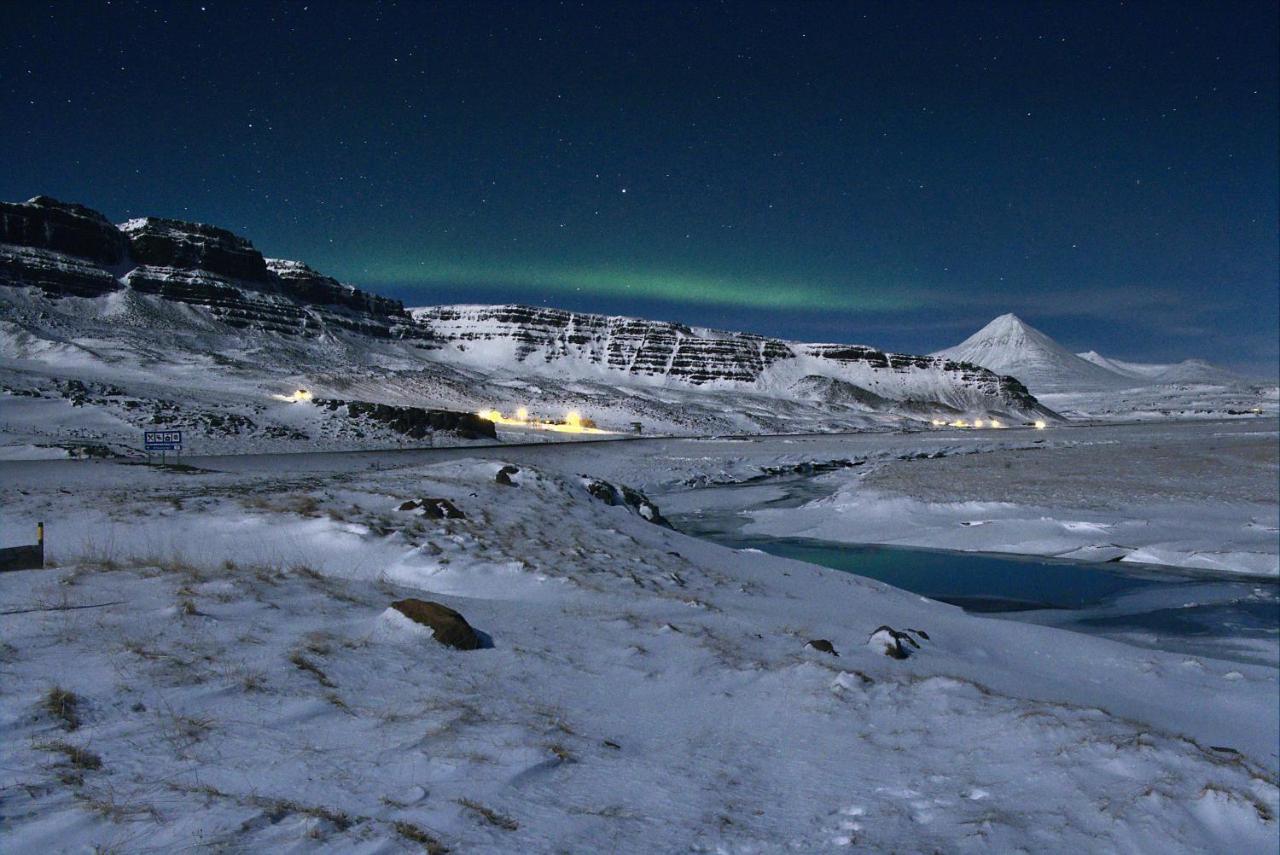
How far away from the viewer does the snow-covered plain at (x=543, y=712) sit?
13.2 feet

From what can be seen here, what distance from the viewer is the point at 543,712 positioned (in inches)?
233

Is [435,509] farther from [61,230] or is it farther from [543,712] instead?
[61,230]

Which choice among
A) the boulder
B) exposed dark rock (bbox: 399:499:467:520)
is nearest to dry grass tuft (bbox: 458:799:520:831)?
the boulder

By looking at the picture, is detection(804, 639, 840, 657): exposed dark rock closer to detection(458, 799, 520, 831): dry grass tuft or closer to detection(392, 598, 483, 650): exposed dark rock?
detection(392, 598, 483, 650): exposed dark rock

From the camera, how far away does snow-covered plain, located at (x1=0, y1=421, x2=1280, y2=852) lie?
4.03m

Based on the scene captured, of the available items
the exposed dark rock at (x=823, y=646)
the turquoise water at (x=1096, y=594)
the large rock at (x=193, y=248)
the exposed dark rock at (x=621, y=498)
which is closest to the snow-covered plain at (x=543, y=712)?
the exposed dark rock at (x=823, y=646)

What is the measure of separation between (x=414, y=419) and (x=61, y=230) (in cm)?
15985

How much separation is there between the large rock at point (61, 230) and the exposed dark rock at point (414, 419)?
15073 centimetres

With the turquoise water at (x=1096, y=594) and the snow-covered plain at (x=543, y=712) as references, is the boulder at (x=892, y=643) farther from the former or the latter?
the turquoise water at (x=1096, y=594)

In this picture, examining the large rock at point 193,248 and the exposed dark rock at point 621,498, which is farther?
the large rock at point 193,248

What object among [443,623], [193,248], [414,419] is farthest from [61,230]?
[443,623]

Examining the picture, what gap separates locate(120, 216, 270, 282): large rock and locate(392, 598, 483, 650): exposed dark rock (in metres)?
205

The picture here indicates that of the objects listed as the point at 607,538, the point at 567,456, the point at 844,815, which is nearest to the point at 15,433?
the point at 567,456

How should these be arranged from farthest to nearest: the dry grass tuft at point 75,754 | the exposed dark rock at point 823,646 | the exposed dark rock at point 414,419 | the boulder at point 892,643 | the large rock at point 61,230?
the large rock at point 61,230
the exposed dark rock at point 414,419
the boulder at point 892,643
the exposed dark rock at point 823,646
the dry grass tuft at point 75,754
